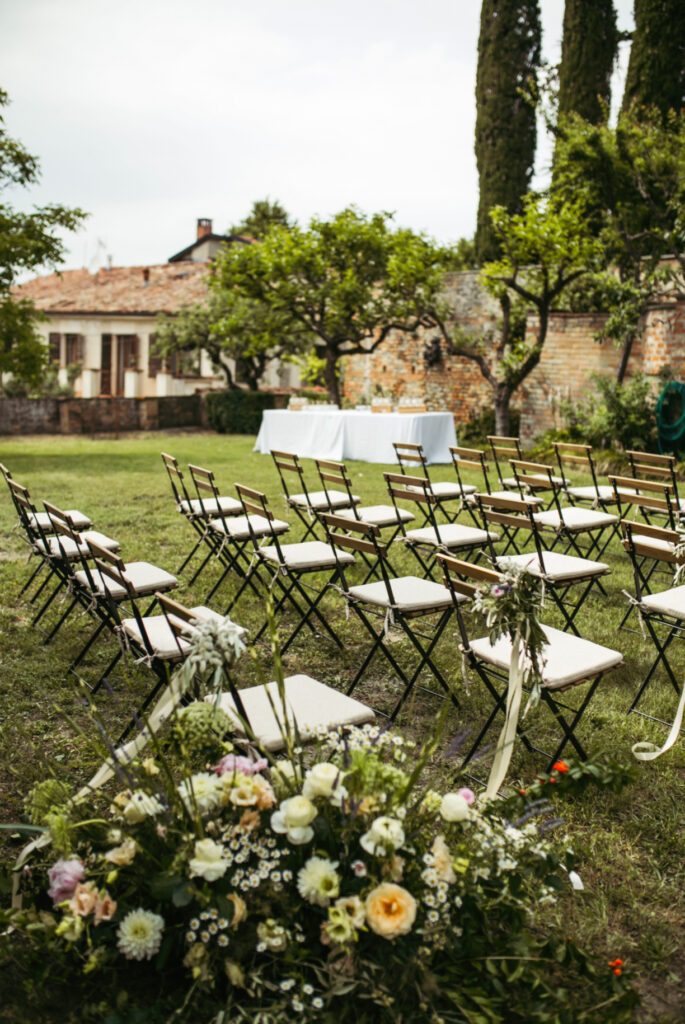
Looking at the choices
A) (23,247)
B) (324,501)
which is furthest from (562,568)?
(23,247)

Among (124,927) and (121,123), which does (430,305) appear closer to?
(121,123)

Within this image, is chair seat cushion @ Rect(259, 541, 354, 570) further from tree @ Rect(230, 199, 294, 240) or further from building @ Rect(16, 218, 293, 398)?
tree @ Rect(230, 199, 294, 240)

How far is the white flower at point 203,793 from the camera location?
1.91 metres

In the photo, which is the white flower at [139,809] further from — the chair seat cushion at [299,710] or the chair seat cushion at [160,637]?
the chair seat cushion at [160,637]

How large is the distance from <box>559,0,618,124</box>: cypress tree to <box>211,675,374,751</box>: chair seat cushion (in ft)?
59.1

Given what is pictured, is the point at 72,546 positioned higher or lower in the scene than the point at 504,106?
lower

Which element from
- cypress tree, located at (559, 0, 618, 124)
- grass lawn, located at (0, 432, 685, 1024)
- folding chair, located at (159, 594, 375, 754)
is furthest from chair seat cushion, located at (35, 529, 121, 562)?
cypress tree, located at (559, 0, 618, 124)

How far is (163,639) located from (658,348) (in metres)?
10.8

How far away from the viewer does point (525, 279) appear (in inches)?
601

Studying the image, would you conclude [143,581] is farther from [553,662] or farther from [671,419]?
[671,419]

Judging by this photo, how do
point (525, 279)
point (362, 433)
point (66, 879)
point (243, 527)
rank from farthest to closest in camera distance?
point (525, 279)
point (362, 433)
point (243, 527)
point (66, 879)

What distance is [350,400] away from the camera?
63.5ft

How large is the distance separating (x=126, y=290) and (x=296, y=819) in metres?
28.8

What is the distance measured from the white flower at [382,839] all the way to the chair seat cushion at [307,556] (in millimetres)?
2572
